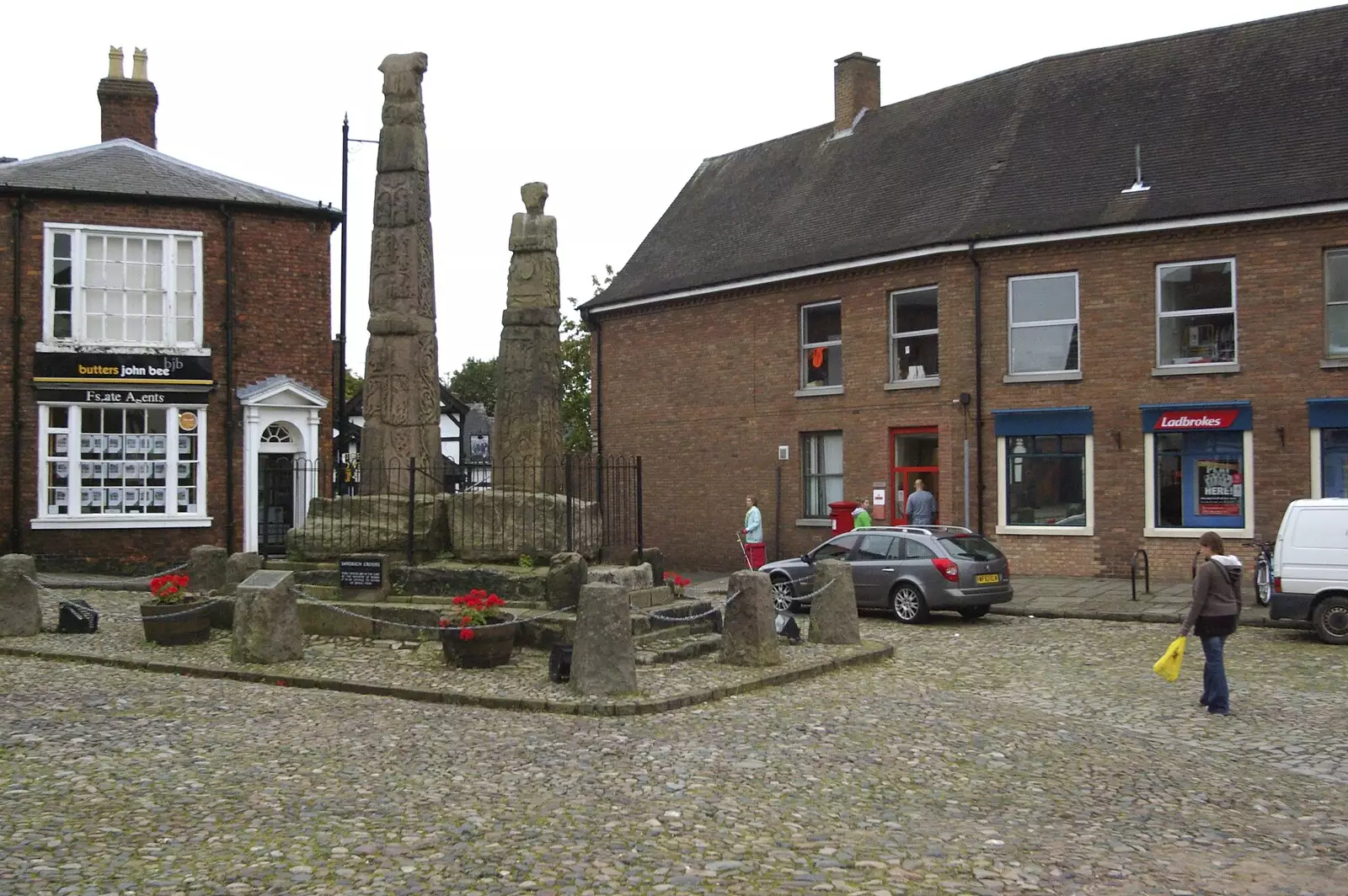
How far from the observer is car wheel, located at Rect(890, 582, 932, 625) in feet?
59.3

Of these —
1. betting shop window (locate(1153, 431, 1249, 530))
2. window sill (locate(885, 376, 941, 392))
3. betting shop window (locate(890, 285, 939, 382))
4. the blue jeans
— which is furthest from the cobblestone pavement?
betting shop window (locate(890, 285, 939, 382))

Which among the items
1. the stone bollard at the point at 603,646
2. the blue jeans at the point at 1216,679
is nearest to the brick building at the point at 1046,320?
the blue jeans at the point at 1216,679

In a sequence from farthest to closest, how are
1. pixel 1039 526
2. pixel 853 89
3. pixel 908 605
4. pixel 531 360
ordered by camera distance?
pixel 853 89, pixel 1039 526, pixel 908 605, pixel 531 360

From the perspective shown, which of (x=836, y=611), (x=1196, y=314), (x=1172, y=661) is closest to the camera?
(x=1172, y=661)

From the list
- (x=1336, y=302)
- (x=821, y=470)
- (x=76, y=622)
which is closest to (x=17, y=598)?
(x=76, y=622)

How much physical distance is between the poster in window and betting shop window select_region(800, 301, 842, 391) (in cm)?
757

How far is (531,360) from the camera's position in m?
15.7

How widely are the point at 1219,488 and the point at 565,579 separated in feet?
44.0

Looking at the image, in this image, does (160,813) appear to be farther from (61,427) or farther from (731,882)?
(61,427)

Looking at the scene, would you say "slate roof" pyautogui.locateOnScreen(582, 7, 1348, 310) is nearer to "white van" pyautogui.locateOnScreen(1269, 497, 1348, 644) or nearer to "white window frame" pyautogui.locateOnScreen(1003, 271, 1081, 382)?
"white window frame" pyautogui.locateOnScreen(1003, 271, 1081, 382)

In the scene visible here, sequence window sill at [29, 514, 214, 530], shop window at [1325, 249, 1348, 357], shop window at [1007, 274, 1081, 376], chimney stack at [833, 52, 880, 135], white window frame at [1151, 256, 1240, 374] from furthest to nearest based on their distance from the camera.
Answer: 1. chimney stack at [833, 52, 880, 135]
2. shop window at [1007, 274, 1081, 376]
3. window sill at [29, 514, 214, 530]
4. white window frame at [1151, 256, 1240, 374]
5. shop window at [1325, 249, 1348, 357]

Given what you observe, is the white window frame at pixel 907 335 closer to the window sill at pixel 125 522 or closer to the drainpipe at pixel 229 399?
the drainpipe at pixel 229 399

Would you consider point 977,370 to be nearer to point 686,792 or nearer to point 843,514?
point 843,514

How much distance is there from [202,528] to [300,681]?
1394cm
